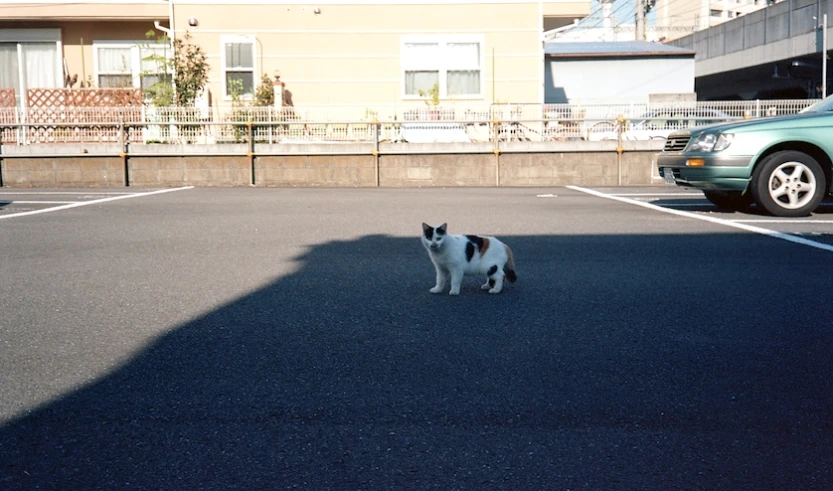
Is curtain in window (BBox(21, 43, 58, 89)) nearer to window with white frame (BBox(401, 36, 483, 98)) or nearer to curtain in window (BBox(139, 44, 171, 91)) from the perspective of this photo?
curtain in window (BBox(139, 44, 171, 91))

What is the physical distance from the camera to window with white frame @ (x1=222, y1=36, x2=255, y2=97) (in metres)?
25.6

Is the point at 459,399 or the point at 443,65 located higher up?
the point at 443,65

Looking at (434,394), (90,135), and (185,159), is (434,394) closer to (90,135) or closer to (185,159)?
(185,159)

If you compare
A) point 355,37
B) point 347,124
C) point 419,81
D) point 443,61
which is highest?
point 355,37

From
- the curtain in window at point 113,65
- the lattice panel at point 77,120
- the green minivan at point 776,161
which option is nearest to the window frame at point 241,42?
the curtain in window at point 113,65

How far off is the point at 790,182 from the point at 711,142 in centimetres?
106

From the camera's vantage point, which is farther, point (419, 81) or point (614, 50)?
point (614, 50)

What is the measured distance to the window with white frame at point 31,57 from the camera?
86.8ft

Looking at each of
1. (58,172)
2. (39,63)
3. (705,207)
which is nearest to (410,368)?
(705,207)

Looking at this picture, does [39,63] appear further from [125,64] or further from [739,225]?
[739,225]

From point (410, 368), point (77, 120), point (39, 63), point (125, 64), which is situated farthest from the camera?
point (39, 63)

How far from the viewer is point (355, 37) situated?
84.3 ft

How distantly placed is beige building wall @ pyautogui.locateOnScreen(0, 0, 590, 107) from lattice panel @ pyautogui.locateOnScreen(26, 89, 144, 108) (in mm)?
2132

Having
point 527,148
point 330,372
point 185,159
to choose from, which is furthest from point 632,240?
point 185,159
